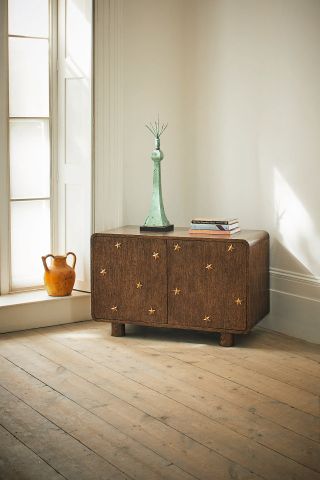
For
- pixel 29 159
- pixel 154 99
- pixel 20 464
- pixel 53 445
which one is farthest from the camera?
pixel 154 99

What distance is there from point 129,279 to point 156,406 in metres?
1.15

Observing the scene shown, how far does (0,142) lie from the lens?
15.0ft

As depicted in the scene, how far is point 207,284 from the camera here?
13.5 feet

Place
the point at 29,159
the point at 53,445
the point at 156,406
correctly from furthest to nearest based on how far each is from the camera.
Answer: the point at 29,159
the point at 156,406
the point at 53,445

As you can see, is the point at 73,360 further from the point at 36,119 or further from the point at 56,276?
the point at 36,119

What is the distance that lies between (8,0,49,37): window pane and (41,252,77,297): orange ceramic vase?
1.36 m

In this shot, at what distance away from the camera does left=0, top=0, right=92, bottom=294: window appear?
4594 mm

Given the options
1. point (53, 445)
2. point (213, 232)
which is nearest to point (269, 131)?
point (213, 232)

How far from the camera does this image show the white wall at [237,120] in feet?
13.9

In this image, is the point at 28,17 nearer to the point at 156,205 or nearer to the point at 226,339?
the point at 156,205

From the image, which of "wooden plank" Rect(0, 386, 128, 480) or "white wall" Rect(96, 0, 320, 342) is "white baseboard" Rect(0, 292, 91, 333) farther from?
"wooden plank" Rect(0, 386, 128, 480)

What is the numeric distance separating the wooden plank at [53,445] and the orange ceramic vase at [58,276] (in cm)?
137

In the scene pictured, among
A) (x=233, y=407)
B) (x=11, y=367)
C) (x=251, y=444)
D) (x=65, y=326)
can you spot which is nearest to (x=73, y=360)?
(x=11, y=367)

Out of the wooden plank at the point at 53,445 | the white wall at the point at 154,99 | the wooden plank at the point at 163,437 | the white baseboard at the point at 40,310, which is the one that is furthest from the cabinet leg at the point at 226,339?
the wooden plank at the point at 53,445
